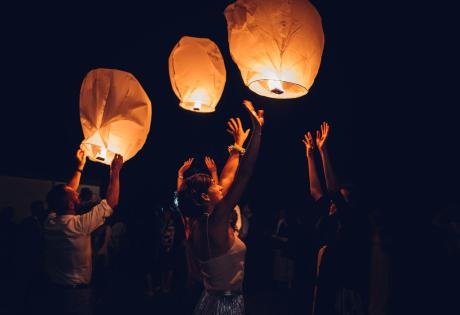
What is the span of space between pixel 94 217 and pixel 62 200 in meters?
0.33

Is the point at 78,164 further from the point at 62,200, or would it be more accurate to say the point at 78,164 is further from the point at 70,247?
the point at 70,247

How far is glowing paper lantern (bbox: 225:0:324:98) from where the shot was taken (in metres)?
1.85

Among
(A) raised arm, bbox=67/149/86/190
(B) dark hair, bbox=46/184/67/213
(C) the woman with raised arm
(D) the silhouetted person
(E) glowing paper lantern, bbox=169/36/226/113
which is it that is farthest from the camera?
(A) raised arm, bbox=67/149/86/190

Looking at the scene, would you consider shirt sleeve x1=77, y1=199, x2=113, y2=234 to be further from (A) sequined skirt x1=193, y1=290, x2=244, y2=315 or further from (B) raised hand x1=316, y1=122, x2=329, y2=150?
(B) raised hand x1=316, y1=122, x2=329, y2=150

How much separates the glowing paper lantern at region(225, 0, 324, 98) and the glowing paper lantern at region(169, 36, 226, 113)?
571 mm

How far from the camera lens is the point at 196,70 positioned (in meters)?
2.56

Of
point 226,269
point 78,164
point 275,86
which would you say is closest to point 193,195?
point 226,269

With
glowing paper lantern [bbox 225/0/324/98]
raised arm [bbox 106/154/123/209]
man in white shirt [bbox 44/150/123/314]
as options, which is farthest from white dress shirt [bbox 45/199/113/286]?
glowing paper lantern [bbox 225/0/324/98]

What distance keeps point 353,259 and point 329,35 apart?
354 cm

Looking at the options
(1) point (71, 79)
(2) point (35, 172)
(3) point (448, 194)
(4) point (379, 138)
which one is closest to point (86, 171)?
(2) point (35, 172)

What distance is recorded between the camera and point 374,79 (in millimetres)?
7270

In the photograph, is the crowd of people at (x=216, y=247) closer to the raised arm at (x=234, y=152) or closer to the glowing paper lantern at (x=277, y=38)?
the raised arm at (x=234, y=152)

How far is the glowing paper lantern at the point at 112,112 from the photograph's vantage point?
2.58 meters

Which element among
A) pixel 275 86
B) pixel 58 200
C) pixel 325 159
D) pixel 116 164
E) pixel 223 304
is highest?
pixel 275 86
